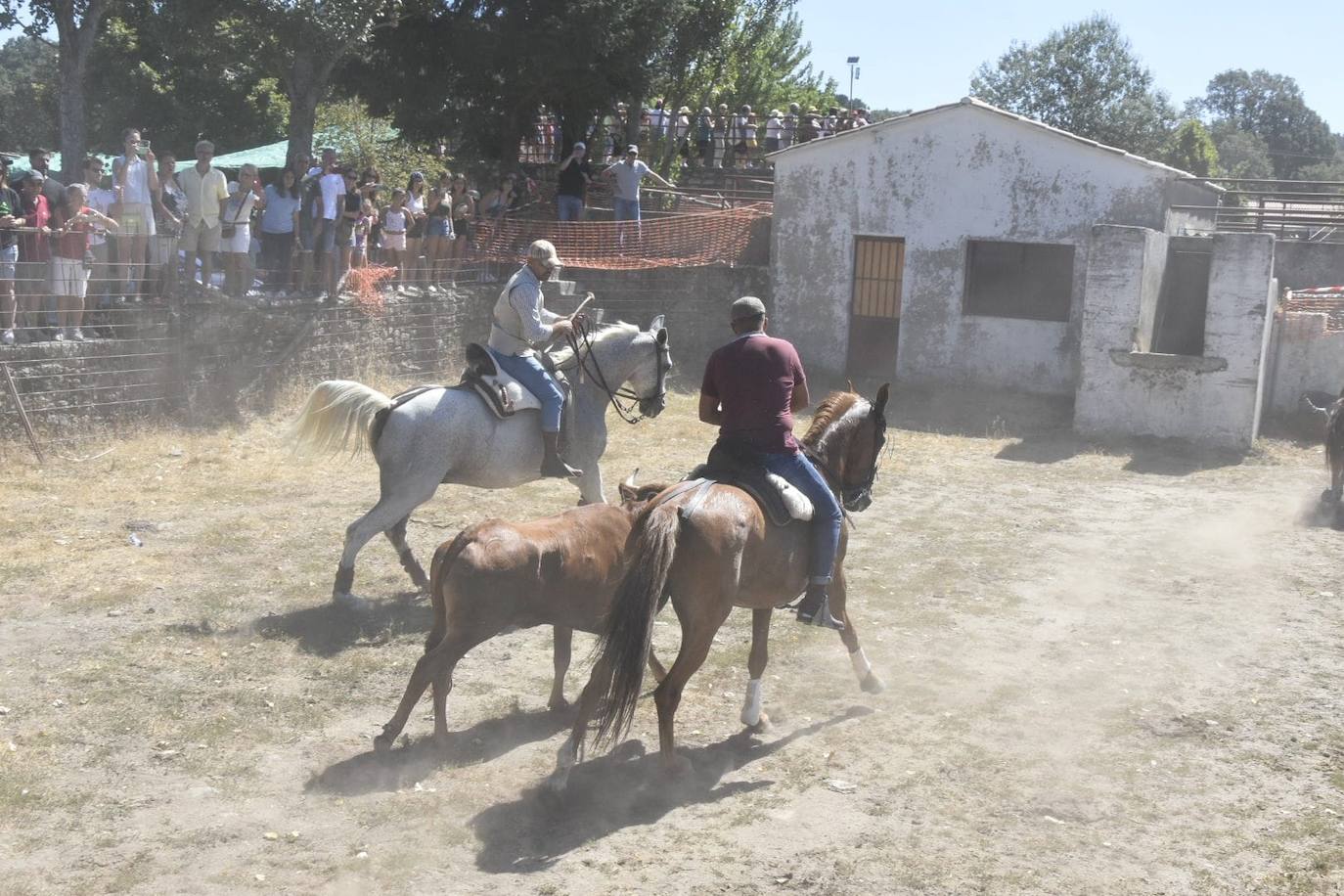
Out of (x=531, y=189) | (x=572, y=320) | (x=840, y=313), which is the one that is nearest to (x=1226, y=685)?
(x=572, y=320)

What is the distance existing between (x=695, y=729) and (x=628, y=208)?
16091 millimetres

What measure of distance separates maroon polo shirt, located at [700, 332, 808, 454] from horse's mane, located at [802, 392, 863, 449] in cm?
54

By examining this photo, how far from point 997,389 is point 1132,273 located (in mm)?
3716

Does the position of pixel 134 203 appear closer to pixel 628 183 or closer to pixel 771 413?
pixel 628 183

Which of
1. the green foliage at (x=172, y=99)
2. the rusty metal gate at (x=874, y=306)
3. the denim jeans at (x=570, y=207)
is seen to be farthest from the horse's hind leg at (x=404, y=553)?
the green foliage at (x=172, y=99)

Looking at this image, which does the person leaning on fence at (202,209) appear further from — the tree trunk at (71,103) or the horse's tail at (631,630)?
the horse's tail at (631,630)

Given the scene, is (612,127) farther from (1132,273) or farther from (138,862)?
(138,862)

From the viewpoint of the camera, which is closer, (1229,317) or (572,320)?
(572,320)

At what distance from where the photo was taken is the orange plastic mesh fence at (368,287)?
17594mm

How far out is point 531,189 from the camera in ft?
79.8

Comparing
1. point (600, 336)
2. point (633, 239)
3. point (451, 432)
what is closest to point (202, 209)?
point (600, 336)

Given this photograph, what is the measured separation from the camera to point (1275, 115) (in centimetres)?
11406

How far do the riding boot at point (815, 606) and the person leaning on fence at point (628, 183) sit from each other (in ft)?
51.2

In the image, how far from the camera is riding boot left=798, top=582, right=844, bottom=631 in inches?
282
